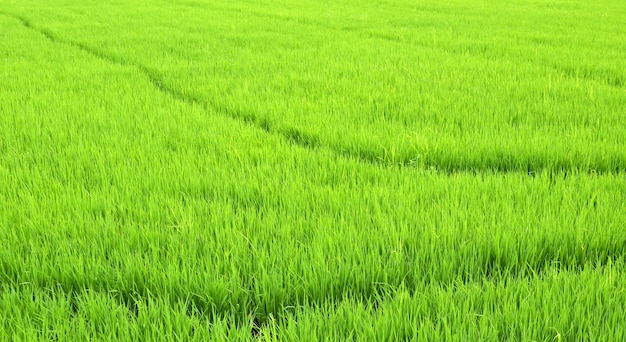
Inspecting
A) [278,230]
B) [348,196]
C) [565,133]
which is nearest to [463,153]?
[565,133]

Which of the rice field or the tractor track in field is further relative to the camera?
the tractor track in field

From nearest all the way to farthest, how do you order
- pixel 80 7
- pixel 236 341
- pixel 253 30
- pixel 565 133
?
1. pixel 236 341
2. pixel 565 133
3. pixel 253 30
4. pixel 80 7

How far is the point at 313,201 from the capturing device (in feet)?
6.79

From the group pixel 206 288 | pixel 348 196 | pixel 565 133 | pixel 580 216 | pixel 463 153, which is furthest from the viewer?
pixel 565 133

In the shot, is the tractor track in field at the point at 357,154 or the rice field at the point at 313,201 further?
the tractor track in field at the point at 357,154

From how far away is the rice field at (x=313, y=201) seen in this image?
1.38 m

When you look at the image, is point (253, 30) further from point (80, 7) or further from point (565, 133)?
Result: point (565, 133)

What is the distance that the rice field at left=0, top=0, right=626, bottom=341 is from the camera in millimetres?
1377

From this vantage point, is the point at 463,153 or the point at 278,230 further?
the point at 463,153

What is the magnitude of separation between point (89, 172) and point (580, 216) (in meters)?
1.88

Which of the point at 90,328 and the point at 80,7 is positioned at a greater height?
the point at 80,7

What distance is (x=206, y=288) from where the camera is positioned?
1.50 m

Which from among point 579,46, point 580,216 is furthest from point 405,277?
point 579,46

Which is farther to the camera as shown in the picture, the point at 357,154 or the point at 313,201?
the point at 357,154
